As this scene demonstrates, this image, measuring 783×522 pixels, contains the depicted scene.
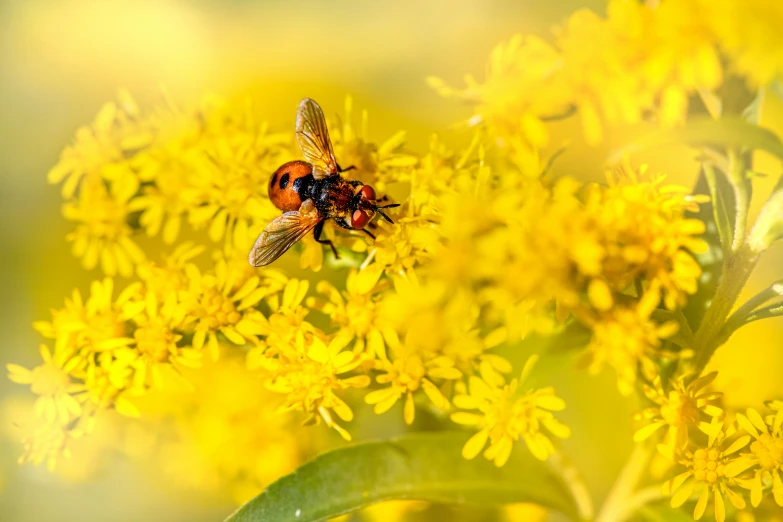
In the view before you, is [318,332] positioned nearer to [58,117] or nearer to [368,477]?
[368,477]

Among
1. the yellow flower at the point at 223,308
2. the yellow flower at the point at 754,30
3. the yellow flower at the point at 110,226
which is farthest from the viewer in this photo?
the yellow flower at the point at 110,226

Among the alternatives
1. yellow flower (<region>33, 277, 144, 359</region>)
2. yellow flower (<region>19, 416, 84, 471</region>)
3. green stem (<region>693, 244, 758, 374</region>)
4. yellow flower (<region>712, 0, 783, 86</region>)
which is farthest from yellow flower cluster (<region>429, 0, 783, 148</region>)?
yellow flower (<region>19, 416, 84, 471</region>)

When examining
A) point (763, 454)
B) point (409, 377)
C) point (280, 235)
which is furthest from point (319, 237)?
point (763, 454)

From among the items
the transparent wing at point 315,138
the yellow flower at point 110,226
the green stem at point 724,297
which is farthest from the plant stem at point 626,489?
the yellow flower at point 110,226

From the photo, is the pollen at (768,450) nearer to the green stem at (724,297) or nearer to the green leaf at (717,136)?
the green stem at (724,297)

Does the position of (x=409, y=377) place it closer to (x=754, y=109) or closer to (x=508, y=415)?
(x=508, y=415)

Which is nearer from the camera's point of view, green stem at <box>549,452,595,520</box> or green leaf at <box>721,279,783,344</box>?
green leaf at <box>721,279,783,344</box>

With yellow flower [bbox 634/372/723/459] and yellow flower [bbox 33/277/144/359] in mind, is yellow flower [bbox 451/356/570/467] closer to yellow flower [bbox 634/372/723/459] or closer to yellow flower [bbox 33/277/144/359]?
yellow flower [bbox 634/372/723/459]

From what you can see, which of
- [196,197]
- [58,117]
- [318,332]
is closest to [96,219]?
[196,197]
